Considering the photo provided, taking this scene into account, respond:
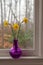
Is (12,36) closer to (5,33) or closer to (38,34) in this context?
(5,33)

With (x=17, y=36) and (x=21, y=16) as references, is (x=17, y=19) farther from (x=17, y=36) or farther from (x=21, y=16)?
(x=17, y=36)

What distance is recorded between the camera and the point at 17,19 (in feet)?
8.89

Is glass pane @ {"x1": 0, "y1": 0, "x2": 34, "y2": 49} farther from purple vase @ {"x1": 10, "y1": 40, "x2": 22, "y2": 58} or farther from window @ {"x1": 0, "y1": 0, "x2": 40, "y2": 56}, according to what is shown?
purple vase @ {"x1": 10, "y1": 40, "x2": 22, "y2": 58}

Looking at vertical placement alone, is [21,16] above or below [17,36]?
above

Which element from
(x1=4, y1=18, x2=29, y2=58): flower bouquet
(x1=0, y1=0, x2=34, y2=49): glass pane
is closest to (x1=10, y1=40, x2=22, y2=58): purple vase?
(x1=4, y1=18, x2=29, y2=58): flower bouquet

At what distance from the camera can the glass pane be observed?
2.70m

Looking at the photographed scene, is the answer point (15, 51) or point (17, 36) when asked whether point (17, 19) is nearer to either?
point (17, 36)

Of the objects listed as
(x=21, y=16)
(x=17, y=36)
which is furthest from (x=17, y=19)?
(x=17, y=36)

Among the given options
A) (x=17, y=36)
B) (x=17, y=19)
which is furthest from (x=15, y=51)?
(x=17, y=19)

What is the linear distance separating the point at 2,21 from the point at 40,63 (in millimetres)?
684

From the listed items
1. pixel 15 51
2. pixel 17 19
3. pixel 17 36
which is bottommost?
pixel 15 51

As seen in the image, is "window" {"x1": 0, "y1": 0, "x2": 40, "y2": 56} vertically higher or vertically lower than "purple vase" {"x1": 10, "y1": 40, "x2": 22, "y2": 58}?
higher

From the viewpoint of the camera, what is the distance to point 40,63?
102 inches

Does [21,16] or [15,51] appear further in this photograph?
[21,16]
